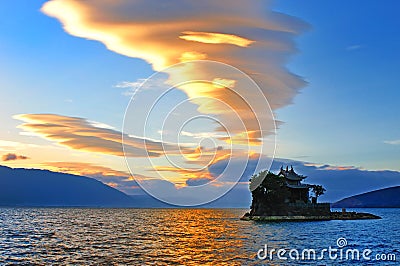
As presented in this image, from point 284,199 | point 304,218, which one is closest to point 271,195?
point 284,199

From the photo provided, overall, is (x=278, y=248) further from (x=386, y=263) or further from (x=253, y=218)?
(x=253, y=218)

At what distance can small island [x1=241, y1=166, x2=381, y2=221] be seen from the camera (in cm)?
14638

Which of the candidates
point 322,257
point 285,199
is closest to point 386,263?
point 322,257

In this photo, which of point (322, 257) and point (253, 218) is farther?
point (253, 218)

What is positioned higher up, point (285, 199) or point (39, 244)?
point (285, 199)

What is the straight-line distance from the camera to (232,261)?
175ft

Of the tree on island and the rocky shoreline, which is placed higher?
the tree on island

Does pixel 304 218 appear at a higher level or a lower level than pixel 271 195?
lower

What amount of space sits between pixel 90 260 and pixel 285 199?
103 meters

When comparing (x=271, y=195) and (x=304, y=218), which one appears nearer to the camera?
(x=271, y=195)

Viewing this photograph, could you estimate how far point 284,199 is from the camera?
14712 cm

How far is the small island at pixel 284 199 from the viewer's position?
480ft

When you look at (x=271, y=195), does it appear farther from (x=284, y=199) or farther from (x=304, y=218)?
(x=304, y=218)

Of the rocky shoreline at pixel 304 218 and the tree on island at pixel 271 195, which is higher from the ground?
the tree on island at pixel 271 195
